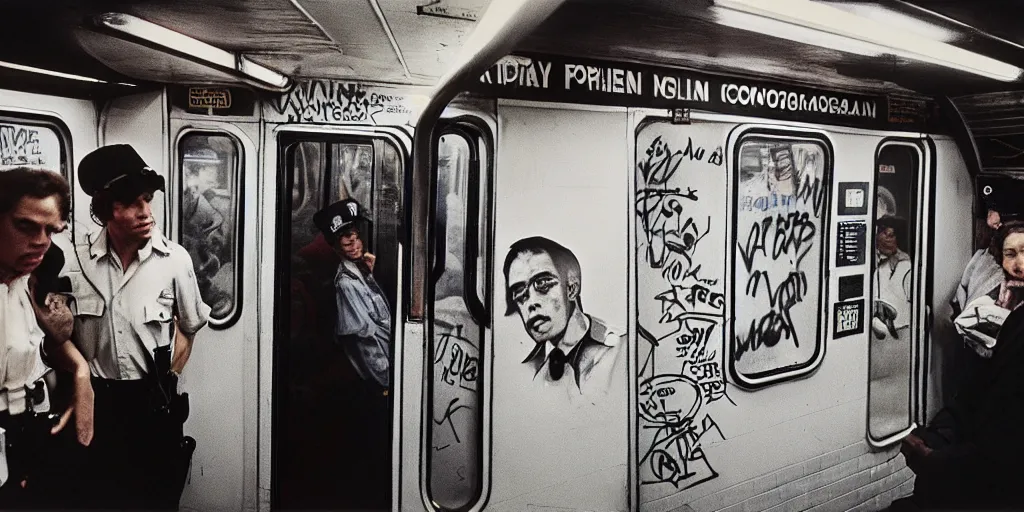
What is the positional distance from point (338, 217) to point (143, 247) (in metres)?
0.70

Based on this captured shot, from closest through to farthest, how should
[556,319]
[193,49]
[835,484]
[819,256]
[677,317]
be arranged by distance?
[193,49], [556,319], [677,317], [819,256], [835,484]

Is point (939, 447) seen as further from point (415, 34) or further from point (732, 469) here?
point (415, 34)

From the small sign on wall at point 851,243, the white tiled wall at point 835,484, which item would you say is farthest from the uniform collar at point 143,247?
the small sign on wall at point 851,243

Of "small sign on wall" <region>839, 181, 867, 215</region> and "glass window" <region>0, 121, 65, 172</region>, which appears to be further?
"small sign on wall" <region>839, 181, 867, 215</region>

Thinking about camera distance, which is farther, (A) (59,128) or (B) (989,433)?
(B) (989,433)

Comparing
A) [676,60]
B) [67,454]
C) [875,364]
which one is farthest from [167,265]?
[875,364]

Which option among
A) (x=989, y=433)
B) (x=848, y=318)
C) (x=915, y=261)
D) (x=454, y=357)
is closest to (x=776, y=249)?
(x=848, y=318)

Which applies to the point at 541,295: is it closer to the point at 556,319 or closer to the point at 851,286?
the point at 556,319

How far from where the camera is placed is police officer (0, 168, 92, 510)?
2.27 metres

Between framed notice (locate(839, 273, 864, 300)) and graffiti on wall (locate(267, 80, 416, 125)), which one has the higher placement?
graffiti on wall (locate(267, 80, 416, 125))

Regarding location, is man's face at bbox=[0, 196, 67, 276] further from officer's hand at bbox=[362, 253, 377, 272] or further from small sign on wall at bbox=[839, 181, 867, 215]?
small sign on wall at bbox=[839, 181, 867, 215]

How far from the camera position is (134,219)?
226 centimetres

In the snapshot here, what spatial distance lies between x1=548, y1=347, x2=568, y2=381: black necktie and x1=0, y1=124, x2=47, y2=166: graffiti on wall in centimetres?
192

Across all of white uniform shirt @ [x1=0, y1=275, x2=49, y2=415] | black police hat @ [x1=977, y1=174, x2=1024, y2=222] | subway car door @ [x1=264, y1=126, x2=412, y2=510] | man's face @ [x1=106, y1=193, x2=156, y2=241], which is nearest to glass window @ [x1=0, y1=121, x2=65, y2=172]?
man's face @ [x1=106, y1=193, x2=156, y2=241]
